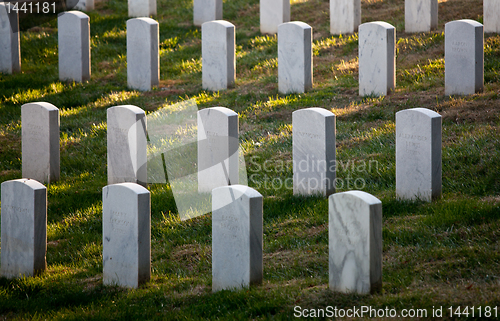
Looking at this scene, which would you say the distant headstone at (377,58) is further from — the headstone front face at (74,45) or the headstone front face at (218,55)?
the headstone front face at (74,45)

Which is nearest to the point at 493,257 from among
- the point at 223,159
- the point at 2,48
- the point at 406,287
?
the point at 406,287

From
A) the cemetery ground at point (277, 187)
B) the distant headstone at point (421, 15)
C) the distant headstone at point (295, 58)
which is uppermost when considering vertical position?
the distant headstone at point (421, 15)

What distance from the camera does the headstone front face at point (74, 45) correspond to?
36.1 ft

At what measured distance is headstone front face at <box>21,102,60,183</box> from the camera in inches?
293

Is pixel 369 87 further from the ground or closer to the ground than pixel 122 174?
further from the ground

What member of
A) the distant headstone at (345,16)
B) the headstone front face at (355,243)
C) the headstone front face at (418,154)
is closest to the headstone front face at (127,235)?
the headstone front face at (355,243)

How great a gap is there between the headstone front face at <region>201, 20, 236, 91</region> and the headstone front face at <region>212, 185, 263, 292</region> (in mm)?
6294

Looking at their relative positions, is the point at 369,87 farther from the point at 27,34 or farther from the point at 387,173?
the point at 27,34

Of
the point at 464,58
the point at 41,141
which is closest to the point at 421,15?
the point at 464,58

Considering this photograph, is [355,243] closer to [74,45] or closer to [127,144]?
[127,144]

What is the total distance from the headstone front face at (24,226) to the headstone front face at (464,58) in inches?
243

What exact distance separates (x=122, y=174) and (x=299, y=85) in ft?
13.0

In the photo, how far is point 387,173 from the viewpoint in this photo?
6617 mm

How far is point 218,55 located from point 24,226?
6.05 meters
